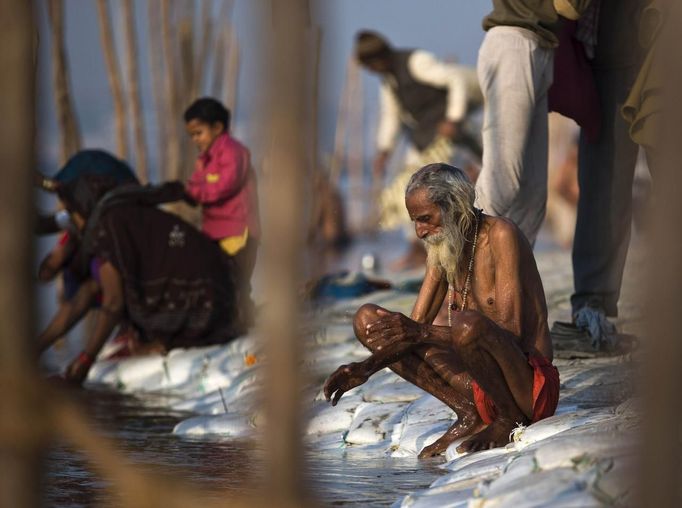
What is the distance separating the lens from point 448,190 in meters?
4.01

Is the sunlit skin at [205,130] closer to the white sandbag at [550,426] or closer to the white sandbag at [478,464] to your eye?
the white sandbag at [478,464]

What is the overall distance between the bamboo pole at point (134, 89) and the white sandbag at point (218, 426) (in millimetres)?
3833

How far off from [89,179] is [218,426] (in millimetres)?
2157

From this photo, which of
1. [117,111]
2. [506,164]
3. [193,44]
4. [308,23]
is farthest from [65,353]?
[308,23]

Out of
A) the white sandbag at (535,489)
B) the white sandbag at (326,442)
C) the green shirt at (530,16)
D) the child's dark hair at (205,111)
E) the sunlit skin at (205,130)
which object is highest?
the green shirt at (530,16)

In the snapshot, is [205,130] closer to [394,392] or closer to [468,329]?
[394,392]

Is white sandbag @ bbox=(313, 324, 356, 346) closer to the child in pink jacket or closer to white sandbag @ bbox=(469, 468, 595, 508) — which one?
the child in pink jacket

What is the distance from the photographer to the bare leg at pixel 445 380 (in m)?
4.17

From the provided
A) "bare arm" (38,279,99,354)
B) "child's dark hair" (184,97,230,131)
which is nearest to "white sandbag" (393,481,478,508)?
"child's dark hair" (184,97,230,131)

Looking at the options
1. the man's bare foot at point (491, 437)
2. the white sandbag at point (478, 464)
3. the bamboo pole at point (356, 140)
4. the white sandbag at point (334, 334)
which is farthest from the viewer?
the bamboo pole at point (356, 140)

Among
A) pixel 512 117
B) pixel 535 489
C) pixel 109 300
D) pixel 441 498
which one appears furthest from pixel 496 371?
pixel 109 300

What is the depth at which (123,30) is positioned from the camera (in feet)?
28.1

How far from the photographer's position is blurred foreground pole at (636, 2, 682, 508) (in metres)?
2.26

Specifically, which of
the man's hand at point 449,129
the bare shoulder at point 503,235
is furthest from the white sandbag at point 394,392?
the man's hand at point 449,129
